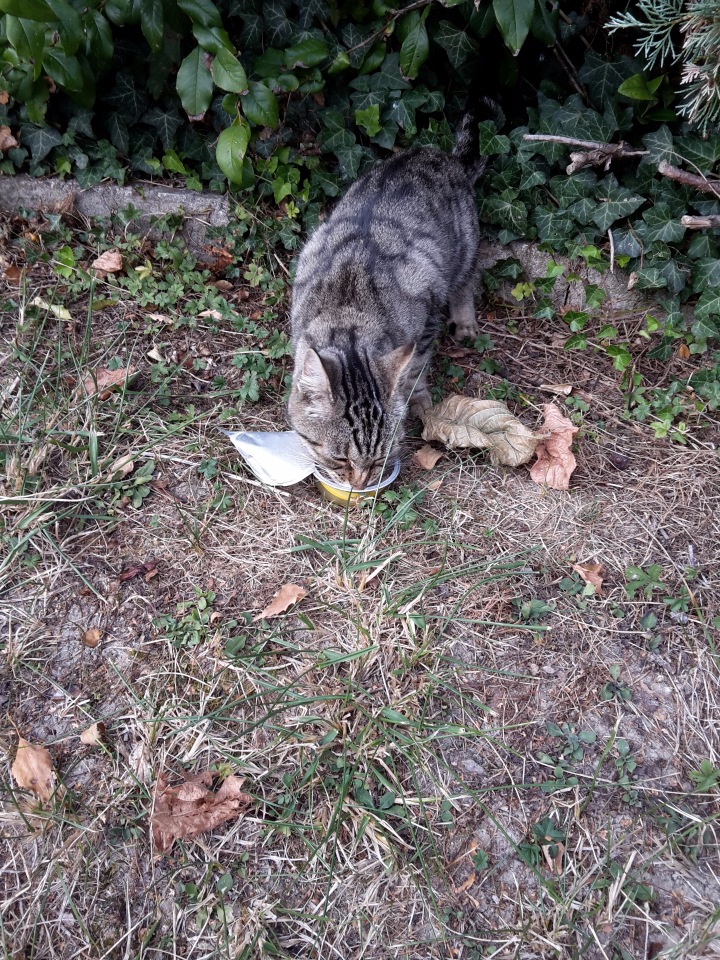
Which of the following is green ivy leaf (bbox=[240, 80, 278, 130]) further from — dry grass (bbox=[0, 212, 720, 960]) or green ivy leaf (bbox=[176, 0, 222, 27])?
dry grass (bbox=[0, 212, 720, 960])

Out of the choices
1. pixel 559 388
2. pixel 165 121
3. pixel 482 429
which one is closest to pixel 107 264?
pixel 165 121

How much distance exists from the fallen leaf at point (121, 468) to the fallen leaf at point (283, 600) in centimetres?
84

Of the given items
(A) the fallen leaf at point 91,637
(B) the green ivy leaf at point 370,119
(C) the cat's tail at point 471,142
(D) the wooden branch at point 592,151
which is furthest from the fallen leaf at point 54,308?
(D) the wooden branch at point 592,151

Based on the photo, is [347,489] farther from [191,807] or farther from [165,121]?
[165,121]

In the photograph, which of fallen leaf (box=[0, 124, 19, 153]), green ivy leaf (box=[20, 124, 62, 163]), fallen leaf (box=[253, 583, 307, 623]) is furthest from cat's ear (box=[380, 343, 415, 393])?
fallen leaf (box=[0, 124, 19, 153])

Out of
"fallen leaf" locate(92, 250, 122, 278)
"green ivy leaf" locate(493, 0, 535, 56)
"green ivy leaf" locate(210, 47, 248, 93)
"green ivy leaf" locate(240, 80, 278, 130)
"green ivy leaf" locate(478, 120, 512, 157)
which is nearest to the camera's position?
"green ivy leaf" locate(493, 0, 535, 56)

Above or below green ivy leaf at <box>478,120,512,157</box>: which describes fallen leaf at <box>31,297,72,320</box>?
below

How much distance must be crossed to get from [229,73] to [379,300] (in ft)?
3.66

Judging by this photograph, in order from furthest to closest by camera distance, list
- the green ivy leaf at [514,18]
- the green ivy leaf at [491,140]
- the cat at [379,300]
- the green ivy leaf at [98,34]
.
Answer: the green ivy leaf at [491,140]
the green ivy leaf at [98,34]
the green ivy leaf at [514,18]
the cat at [379,300]

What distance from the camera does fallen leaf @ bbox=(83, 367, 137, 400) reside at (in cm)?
307

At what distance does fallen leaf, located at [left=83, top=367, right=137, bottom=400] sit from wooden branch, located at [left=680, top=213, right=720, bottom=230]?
2497 mm

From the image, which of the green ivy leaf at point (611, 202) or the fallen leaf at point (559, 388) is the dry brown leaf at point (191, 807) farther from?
the green ivy leaf at point (611, 202)

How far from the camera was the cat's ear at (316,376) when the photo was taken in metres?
2.50

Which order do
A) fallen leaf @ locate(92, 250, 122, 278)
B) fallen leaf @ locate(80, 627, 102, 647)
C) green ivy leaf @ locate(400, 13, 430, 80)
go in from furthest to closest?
fallen leaf @ locate(92, 250, 122, 278)
green ivy leaf @ locate(400, 13, 430, 80)
fallen leaf @ locate(80, 627, 102, 647)
